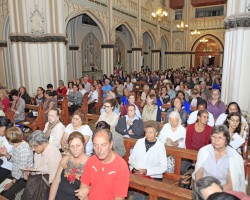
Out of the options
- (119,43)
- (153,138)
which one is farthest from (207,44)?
(153,138)

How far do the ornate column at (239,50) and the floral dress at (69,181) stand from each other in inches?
225

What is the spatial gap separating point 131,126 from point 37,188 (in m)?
2.00

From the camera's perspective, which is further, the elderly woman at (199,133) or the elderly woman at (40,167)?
the elderly woman at (199,133)

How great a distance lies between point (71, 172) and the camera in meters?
2.64

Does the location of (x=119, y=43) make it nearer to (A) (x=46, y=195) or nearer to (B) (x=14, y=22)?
(B) (x=14, y=22)

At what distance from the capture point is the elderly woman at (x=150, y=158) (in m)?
3.20

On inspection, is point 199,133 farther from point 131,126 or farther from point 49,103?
point 49,103

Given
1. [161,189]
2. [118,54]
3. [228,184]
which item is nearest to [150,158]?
[161,189]

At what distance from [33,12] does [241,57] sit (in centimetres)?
799

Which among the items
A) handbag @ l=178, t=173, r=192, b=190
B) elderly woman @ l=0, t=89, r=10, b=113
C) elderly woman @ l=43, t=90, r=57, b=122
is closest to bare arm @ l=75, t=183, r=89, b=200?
handbag @ l=178, t=173, r=192, b=190

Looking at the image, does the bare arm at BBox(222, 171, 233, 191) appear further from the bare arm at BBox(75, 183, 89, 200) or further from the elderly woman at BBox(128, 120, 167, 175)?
the bare arm at BBox(75, 183, 89, 200)

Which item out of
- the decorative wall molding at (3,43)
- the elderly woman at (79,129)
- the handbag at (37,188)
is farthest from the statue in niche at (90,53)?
the handbag at (37,188)

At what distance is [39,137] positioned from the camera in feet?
9.97

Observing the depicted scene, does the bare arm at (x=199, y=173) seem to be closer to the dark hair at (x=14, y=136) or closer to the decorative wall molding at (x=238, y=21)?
the dark hair at (x=14, y=136)
